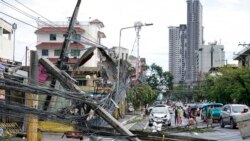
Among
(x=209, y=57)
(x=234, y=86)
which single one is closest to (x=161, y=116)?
(x=234, y=86)

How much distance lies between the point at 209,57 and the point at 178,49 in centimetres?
1430

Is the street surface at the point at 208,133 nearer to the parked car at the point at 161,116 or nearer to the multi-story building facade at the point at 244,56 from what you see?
the parked car at the point at 161,116

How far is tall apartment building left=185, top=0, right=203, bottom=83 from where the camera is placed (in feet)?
478

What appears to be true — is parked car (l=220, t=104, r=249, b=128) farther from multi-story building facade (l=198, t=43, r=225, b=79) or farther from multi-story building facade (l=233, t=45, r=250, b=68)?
multi-story building facade (l=198, t=43, r=225, b=79)

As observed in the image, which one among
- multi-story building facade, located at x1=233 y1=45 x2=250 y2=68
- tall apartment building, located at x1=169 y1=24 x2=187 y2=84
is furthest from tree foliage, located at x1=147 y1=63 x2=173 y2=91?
multi-story building facade, located at x1=233 y1=45 x2=250 y2=68

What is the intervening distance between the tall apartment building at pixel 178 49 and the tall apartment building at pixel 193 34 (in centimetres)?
162

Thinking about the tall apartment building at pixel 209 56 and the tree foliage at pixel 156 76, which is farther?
the tree foliage at pixel 156 76

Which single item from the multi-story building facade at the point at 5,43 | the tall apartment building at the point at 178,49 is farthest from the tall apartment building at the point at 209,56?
the multi-story building facade at the point at 5,43

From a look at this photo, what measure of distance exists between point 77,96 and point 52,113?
1.73 ft

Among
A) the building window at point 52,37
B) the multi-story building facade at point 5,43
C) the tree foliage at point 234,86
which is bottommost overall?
the tree foliage at point 234,86

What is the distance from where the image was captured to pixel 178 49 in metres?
150

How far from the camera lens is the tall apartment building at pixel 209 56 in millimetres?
125475

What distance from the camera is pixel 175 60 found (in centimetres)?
16262

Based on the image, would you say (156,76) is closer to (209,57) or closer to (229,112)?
(209,57)
